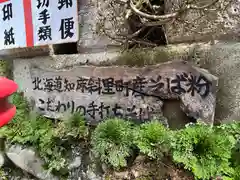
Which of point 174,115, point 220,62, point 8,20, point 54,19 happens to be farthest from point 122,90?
point 8,20

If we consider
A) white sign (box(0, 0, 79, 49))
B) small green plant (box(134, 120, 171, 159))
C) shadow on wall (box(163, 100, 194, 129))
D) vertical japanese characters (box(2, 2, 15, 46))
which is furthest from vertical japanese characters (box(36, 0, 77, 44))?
small green plant (box(134, 120, 171, 159))

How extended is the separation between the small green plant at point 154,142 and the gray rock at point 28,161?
1.35m

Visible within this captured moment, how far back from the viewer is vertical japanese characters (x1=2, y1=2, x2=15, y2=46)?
3.99 metres

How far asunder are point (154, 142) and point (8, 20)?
2.77m

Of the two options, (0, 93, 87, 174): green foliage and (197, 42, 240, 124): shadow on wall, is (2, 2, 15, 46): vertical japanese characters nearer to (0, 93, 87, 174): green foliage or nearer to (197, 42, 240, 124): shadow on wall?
(0, 93, 87, 174): green foliage

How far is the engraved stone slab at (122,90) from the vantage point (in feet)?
8.92

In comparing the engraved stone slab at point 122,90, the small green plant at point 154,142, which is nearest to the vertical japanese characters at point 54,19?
the engraved stone slab at point 122,90

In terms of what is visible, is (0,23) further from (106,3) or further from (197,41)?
(197,41)

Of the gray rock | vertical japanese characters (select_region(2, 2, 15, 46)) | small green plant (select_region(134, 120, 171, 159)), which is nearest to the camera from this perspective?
small green plant (select_region(134, 120, 171, 159))

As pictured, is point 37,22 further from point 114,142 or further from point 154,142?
point 154,142

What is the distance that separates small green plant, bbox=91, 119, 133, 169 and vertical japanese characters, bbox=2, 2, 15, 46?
2.07 meters

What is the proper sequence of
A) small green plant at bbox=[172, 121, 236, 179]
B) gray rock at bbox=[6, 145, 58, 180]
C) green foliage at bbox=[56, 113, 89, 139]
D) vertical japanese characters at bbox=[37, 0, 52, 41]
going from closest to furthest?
1. small green plant at bbox=[172, 121, 236, 179]
2. green foliage at bbox=[56, 113, 89, 139]
3. gray rock at bbox=[6, 145, 58, 180]
4. vertical japanese characters at bbox=[37, 0, 52, 41]

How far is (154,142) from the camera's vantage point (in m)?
2.52

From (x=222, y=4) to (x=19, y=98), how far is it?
2.80m
